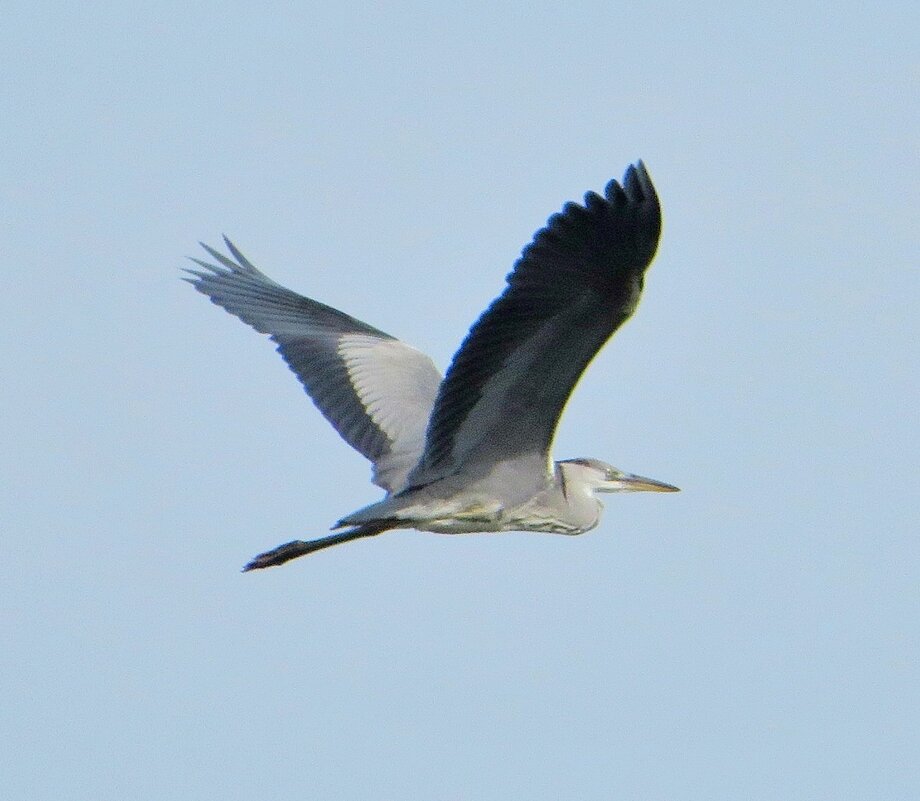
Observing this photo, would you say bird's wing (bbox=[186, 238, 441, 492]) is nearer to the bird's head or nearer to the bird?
the bird

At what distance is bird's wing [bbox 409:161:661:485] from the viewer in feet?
19.9

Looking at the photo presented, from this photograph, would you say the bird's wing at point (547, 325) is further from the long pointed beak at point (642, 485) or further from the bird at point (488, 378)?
the long pointed beak at point (642, 485)

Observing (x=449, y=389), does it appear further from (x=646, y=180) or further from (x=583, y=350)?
(x=646, y=180)

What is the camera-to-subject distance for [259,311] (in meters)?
9.36

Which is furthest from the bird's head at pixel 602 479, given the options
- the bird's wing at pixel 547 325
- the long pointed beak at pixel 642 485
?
the bird's wing at pixel 547 325

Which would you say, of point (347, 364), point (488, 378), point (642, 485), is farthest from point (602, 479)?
point (488, 378)

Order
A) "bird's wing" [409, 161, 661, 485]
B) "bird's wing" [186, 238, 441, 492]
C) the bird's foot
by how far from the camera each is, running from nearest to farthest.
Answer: "bird's wing" [409, 161, 661, 485] → the bird's foot → "bird's wing" [186, 238, 441, 492]

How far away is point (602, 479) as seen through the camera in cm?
852

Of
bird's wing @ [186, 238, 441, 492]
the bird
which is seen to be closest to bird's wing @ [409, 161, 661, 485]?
the bird

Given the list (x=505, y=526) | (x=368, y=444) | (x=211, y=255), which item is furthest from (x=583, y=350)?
(x=211, y=255)

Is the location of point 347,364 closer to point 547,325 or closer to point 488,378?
point 488,378

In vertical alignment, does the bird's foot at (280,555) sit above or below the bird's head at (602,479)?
below

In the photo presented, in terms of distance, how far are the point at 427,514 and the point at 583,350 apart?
4.09ft

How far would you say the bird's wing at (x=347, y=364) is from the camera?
8.34 meters
